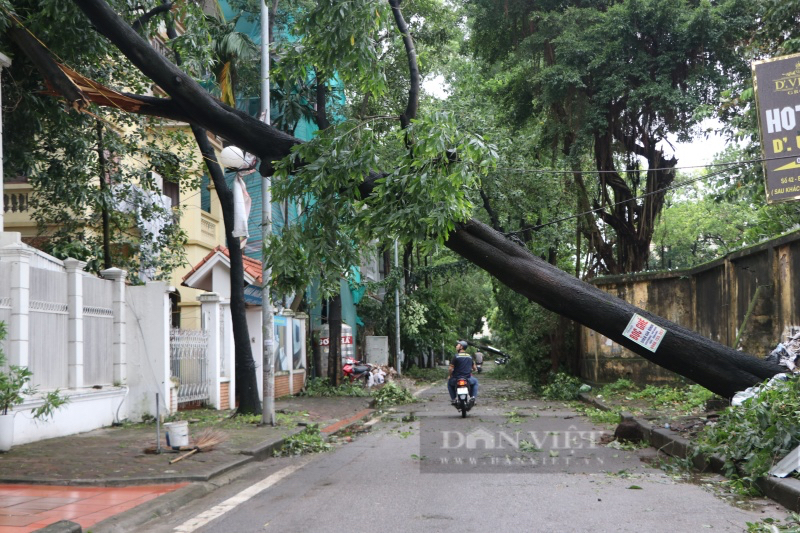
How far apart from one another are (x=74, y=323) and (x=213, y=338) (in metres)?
5.40

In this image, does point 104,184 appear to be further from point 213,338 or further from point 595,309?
point 595,309

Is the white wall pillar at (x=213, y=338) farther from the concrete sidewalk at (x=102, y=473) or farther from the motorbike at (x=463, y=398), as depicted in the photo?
the motorbike at (x=463, y=398)

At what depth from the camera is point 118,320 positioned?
1468 centimetres

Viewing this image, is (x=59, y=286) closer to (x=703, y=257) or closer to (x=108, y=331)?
(x=108, y=331)

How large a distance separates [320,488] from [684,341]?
5.63m

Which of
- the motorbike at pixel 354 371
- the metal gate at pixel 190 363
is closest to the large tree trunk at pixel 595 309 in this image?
the metal gate at pixel 190 363

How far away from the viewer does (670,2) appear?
64.0ft

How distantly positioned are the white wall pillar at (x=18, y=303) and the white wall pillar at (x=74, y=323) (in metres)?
1.47

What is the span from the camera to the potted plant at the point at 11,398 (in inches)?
297

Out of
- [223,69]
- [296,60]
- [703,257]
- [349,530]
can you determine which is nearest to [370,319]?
[703,257]

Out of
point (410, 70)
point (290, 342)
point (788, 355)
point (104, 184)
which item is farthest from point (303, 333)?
point (788, 355)

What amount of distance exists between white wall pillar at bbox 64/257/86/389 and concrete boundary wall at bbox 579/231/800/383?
11.6 m

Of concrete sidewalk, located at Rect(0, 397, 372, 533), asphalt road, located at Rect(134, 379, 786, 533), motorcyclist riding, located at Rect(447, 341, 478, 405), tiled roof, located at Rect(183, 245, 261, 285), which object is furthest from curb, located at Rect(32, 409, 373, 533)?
tiled roof, located at Rect(183, 245, 261, 285)

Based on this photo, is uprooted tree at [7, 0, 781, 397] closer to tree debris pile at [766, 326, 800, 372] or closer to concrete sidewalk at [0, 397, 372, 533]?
tree debris pile at [766, 326, 800, 372]
